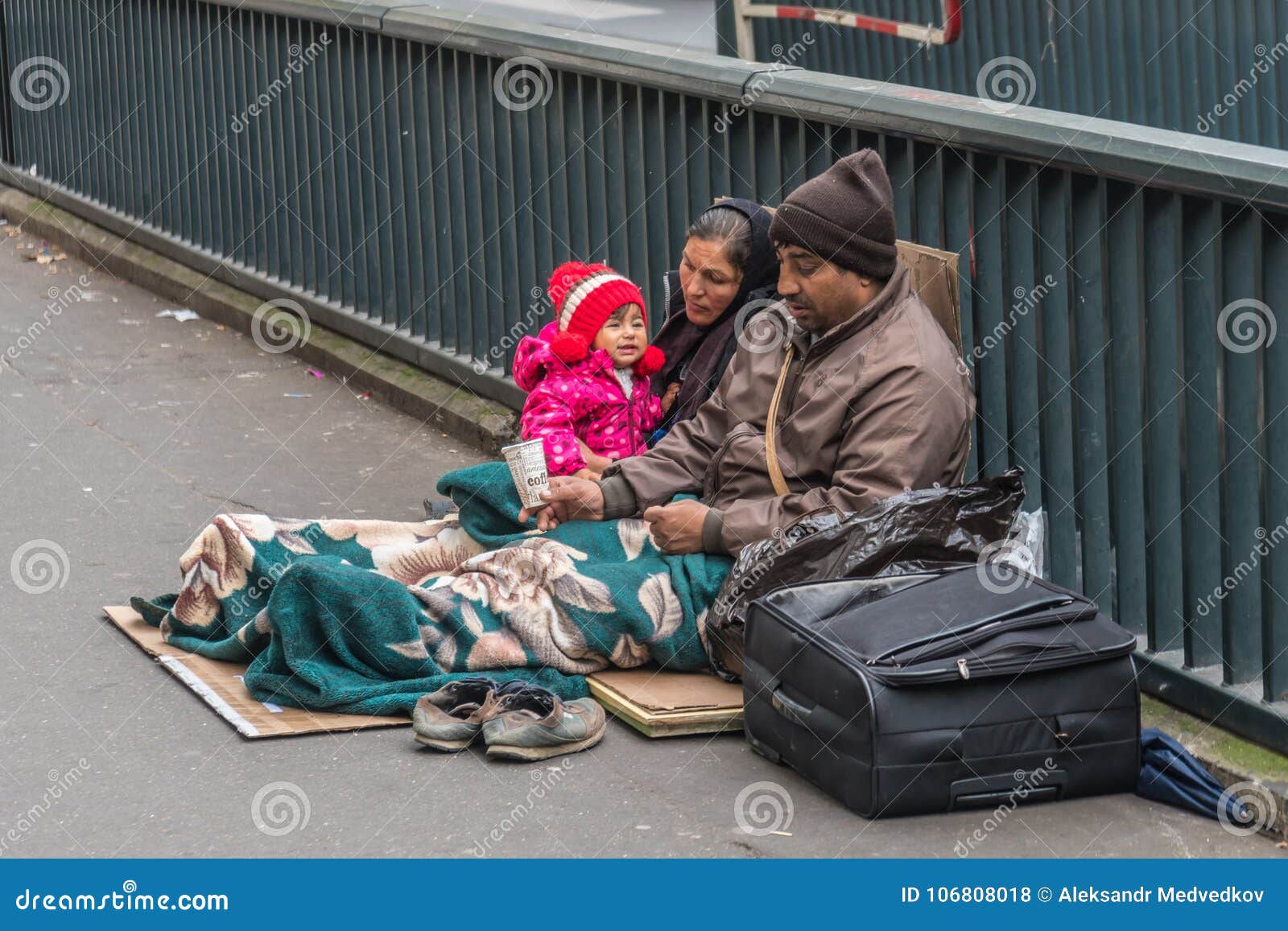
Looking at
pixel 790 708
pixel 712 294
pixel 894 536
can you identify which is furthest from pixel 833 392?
pixel 790 708

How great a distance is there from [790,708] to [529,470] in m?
1.09

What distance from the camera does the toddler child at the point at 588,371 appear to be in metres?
5.12

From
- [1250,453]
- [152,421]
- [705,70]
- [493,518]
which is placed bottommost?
[152,421]

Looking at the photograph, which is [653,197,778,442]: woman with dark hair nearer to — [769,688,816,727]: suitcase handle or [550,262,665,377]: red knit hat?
[550,262,665,377]: red knit hat

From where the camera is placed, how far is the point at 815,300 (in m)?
4.55

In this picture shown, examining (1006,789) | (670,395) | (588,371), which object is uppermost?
(588,371)

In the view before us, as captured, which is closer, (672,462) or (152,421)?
(672,462)

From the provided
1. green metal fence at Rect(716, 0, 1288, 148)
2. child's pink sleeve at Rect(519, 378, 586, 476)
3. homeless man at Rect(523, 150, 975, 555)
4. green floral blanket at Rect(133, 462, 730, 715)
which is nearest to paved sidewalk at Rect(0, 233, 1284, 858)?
green floral blanket at Rect(133, 462, 730, 715)

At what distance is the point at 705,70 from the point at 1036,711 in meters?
2.57

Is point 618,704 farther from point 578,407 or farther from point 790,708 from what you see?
point 578,407

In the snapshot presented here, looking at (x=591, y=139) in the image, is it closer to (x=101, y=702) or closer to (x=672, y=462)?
(x=672, y=462)

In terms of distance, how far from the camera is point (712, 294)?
508cm

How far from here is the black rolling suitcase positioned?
3.86 m

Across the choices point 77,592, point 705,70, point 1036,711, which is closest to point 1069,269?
point 1036,711
